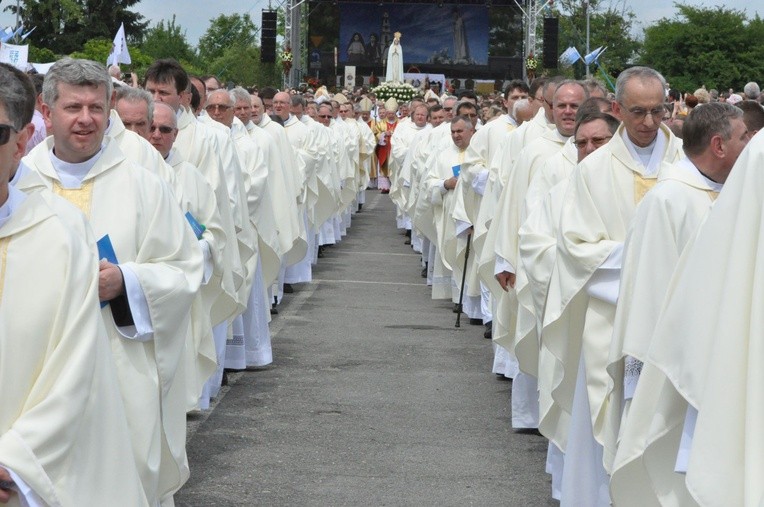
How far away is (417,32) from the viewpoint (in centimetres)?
6050

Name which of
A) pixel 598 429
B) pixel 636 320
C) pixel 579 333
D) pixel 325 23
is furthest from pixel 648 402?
pixel 325 23

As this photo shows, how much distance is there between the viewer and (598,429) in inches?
255

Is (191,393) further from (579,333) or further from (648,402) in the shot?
(648,402)

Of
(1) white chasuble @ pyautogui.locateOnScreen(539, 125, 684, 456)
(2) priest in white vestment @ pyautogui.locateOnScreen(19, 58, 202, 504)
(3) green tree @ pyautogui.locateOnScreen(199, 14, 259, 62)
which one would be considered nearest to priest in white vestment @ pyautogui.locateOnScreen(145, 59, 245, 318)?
(1) white chasuble @ pyautogui.locateOnScreen(539, 125, 684, 456)

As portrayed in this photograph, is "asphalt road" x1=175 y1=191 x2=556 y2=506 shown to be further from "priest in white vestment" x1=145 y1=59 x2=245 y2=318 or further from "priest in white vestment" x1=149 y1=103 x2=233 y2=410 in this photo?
"priest in white vestment" x1=145 y1=59 x2=245 y2=318

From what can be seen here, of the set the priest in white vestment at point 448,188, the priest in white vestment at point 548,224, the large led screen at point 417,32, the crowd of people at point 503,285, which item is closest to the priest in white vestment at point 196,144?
the crowd of people at point 503,285

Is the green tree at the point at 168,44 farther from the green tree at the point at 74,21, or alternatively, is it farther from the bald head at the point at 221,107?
the bald head at the point at 221,107

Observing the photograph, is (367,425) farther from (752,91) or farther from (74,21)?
(74,21)

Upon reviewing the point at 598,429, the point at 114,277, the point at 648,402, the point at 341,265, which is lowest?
the point at 341,265

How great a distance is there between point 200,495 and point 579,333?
2.03 metres

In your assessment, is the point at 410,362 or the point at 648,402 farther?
the point at 410,362

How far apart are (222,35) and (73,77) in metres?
77.2

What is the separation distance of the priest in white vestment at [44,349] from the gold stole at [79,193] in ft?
4.98

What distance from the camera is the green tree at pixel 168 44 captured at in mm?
53281
